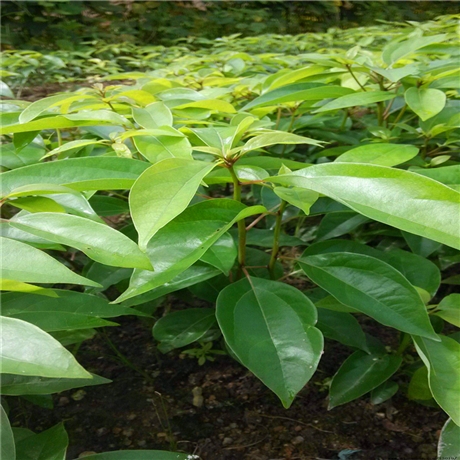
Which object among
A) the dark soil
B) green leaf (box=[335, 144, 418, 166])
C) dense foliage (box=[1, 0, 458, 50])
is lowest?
the dark soil

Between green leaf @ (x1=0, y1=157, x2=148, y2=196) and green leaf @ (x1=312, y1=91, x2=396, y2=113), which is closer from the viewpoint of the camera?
green leaf @ (x1=0, y1=157, x2=148, y2=196)

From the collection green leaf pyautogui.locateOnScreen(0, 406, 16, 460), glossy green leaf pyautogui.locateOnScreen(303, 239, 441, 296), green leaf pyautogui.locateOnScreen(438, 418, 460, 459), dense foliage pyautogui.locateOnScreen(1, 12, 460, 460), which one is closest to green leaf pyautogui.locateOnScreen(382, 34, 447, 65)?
dense foliage pyautogui.locateOnScreen(1, 12, 460, 460)

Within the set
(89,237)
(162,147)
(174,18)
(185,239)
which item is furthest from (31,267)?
(174,18)

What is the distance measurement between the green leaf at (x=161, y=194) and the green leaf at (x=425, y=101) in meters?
0.45

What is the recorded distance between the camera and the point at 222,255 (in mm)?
570

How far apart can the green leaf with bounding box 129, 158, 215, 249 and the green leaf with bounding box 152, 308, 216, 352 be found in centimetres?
35

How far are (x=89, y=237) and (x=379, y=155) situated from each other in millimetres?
424

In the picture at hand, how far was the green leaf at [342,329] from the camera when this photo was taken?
74 cm

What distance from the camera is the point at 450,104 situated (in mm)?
951

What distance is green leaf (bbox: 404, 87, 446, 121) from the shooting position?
77 centimetres

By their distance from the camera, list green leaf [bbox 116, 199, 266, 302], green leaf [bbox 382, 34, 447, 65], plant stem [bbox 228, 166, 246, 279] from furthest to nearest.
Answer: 1. green leaf [bbox 382, 34, 447, 65]
2. plant stem [bbox 228, 166, 246, 279]
3. green leaf [bbox 116, 199, 266, 302]

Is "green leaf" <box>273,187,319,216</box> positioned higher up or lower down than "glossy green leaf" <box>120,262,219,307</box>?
higher up

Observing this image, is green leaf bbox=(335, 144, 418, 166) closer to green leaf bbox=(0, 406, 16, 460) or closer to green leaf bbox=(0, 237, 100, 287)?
green leaf bbox=(0, 237, 100, 287)

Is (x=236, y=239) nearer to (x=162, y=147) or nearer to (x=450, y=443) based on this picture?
(x=162, y=147)
